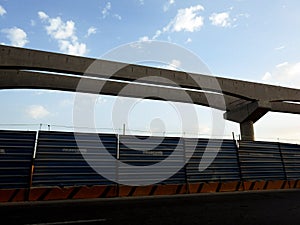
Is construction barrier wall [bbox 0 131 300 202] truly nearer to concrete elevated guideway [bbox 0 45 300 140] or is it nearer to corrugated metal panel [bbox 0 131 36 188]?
corrugated metal panel [bbox 0 131 36 188]

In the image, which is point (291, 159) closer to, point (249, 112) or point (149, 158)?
point (149, 158)

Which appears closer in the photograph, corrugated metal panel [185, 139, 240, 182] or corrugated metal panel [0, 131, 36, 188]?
corrugated metal panel [0, 131, 36, 188]

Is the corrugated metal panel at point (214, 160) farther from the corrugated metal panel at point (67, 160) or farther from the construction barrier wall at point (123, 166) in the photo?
the corrugated metal panel at point (67, 160)

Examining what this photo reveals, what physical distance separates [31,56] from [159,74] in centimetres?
1050

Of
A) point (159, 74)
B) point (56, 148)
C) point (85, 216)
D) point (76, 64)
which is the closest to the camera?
point (85, 216)

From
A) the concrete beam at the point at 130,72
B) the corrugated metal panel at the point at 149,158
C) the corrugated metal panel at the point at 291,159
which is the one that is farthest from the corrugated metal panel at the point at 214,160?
the concrete beam at the point at 130,72

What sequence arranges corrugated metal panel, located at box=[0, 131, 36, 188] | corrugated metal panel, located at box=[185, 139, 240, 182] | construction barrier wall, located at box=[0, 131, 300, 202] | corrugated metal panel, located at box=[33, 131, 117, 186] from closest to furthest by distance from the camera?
corrugated metal panel, located at box=[0, 131, 36, 188] < construction barrier wall, located at box=[0, 131, 300, 202] < corrugated metal panel, located at box=[33, 131, 117, 186] < corrugated metal panel, located at box=[185, 139, 240, 182]

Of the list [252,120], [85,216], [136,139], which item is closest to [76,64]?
[136,139]

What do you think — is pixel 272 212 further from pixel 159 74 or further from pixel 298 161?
pixel 159 74

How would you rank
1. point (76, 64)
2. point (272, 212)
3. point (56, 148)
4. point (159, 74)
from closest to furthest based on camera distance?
point (272, 212) → point (56, 148) → point (76, 64) → point (159, 74)

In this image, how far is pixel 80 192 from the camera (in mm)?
9516

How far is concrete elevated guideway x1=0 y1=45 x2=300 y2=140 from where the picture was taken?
60.5 ft

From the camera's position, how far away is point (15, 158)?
369 inches

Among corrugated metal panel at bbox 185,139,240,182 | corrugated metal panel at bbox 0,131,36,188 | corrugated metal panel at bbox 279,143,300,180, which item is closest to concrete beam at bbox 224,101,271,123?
corrugated metal panel at bbox 279,143,300,180
